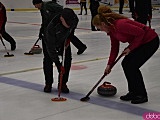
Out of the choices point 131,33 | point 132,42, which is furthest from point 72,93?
point 131,33

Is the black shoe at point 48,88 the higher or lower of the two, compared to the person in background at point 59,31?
lower

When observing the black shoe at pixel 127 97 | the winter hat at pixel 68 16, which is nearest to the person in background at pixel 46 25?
the winter hat at pixel 68 16

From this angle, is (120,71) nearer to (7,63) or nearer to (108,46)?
(7,63)

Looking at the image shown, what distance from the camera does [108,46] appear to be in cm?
1002

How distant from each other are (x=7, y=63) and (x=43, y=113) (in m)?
3.49

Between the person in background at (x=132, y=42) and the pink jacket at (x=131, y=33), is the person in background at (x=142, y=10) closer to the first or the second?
the person in background at (x=132, y=42)

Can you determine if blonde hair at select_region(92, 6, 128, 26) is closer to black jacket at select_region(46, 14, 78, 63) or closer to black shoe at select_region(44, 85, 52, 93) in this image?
black jacket at select_region(46, 14, 78, 63)

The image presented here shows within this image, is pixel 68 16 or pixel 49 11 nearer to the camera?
pixel 68 16

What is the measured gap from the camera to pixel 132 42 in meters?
4.29

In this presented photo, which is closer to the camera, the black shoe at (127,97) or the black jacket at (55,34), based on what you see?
the black jacket at (55,34)

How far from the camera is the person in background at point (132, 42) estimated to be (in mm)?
4168

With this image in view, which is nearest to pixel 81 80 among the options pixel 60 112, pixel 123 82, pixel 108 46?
pixel 123 82

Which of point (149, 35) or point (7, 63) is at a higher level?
point (149, 35)

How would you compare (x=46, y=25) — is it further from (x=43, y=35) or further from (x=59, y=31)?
(x=59, y=31)
